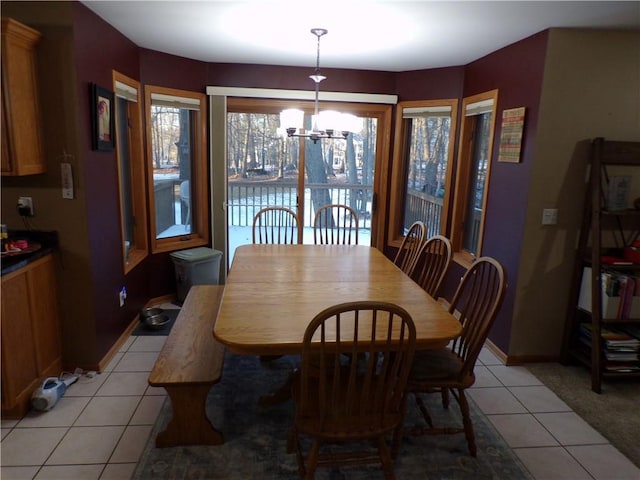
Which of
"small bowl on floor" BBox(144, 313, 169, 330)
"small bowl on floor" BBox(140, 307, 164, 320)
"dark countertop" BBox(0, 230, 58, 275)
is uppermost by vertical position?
"dark countertop" BBox(0, 230, 58, 275)

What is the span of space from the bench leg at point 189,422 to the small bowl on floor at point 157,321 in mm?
1455

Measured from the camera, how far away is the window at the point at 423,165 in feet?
13.1

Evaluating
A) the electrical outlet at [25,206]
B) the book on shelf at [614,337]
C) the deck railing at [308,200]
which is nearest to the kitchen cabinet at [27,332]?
the electrical outlet at [25,206]

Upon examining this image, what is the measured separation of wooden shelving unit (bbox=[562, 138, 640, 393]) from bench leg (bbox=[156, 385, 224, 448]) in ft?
7.70

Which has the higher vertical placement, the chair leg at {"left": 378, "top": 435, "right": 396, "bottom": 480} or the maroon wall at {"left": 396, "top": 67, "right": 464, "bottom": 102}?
the maroon wall at {"left": 396, "top": 67, "right": 464, "bottom": 102}

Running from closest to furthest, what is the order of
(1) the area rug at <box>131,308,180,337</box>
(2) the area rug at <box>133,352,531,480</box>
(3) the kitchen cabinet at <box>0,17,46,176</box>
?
1. (2) the area rug at <box>133,352,531,480</box>
2. (3) the kitchen cabinet at <box>0,17,46,176</box>
3. (1) the area rug at <box>131,308,180,337</box>

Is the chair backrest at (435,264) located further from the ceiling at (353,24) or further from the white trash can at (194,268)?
the white trash can at (194,268)

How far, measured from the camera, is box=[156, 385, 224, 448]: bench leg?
6.70 feet

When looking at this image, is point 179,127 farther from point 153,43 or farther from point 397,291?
point 397,291

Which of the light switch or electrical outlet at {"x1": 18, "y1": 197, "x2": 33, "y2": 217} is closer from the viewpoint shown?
electrical outlet at {"x1": 18, "y1": 197, "x2": 33, "y2": 217}

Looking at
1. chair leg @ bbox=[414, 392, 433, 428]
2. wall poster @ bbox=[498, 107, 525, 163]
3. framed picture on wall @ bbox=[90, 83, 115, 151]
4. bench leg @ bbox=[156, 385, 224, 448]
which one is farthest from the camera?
wall poster @ bbox=[498, 107, 525, 163]

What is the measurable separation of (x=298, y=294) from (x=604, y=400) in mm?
2006

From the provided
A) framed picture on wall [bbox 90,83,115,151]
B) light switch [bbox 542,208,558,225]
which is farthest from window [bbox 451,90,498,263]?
framed picture on wall [bbox 90,83,115,151]

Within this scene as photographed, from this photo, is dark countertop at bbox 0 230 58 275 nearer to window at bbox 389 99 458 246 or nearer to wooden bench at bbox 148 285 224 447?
wooden bench at bbox 148 285 224 447
